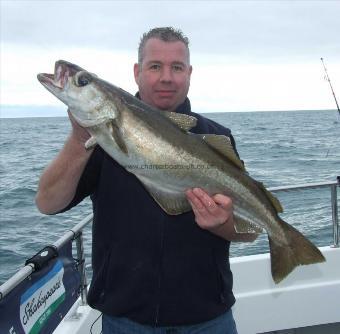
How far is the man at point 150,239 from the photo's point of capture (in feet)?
11.0

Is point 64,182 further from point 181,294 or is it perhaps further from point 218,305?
point 218,305

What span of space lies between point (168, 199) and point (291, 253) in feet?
3.62

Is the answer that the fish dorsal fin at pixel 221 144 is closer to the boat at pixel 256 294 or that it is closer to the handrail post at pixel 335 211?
the boat at pixel 256 294

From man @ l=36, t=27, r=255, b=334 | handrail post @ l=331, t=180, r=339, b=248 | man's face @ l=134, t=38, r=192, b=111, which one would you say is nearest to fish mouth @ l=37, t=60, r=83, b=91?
man @ l=36, t=27, r=255, b=334

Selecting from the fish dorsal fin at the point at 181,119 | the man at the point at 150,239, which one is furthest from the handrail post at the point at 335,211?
the fish dorsal fin at the point at 181,119

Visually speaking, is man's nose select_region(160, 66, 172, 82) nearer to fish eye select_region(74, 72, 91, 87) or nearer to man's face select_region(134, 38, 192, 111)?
man's face select_region(134, 38, 192, 111)

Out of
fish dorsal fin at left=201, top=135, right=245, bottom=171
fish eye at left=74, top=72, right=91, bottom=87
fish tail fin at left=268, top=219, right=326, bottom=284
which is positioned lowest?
fish tail fin at left=268, top=219, right=326, bottom=284

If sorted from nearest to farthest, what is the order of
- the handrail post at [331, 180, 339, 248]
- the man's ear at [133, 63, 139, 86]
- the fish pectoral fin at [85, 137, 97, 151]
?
the fish pectoral fin at [85, 137, 97, 151]
the man's ear at [133, 63, 139, 86]
the handrail post at [331, 180, 339, 248]

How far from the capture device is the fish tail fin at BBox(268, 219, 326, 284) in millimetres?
3627

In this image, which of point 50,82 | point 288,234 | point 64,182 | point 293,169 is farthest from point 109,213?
point 293,169

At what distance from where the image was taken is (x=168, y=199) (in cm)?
338

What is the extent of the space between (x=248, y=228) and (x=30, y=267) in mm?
1766

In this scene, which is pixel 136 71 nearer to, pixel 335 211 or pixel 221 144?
pixel 221 144

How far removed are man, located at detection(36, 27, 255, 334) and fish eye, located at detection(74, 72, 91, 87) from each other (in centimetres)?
30
